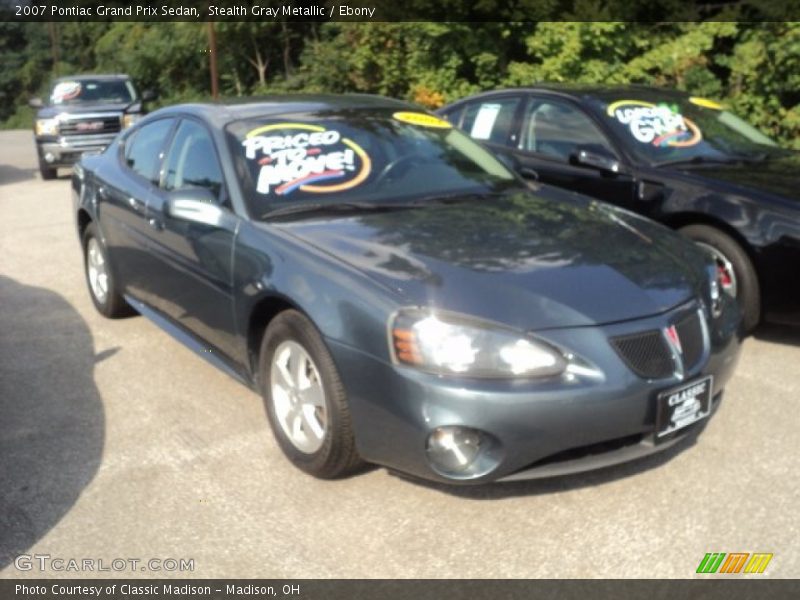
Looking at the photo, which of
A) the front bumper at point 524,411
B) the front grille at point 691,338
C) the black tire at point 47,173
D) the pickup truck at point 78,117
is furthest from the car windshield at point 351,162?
the black tire at point 47,173

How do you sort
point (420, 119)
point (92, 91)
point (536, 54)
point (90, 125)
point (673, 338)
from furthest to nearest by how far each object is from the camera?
point (92, 91) < point (90, 125) < point (536, 54) < point (420, 119) < point (673, 338)

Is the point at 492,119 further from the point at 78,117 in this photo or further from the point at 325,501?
the point at 78,117

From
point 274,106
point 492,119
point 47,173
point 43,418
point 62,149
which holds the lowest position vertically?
point 47,173

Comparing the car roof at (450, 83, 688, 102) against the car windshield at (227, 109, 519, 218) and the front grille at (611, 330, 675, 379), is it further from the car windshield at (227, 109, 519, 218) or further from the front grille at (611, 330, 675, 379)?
the front grille at (611, 330, 675, 379)

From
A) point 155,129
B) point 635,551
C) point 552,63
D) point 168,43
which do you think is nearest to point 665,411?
point 635,551

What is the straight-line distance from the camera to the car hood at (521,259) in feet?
10.9

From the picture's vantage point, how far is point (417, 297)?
332 cm

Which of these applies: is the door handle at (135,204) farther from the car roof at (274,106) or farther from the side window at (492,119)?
the side window at (492,119)

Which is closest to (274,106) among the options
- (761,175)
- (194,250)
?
(194,250)

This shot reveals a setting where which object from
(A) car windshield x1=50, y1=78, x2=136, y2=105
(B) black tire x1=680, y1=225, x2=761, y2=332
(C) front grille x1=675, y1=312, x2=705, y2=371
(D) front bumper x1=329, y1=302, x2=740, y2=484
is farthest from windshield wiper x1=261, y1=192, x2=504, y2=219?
(A) car windshield x1=50, y1=78, x2=136, y2=105

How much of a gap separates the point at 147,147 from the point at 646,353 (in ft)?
11.0

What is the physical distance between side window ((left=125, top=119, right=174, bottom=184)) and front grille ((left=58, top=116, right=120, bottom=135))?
10.2 metres

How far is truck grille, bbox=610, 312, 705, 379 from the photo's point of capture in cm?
329
